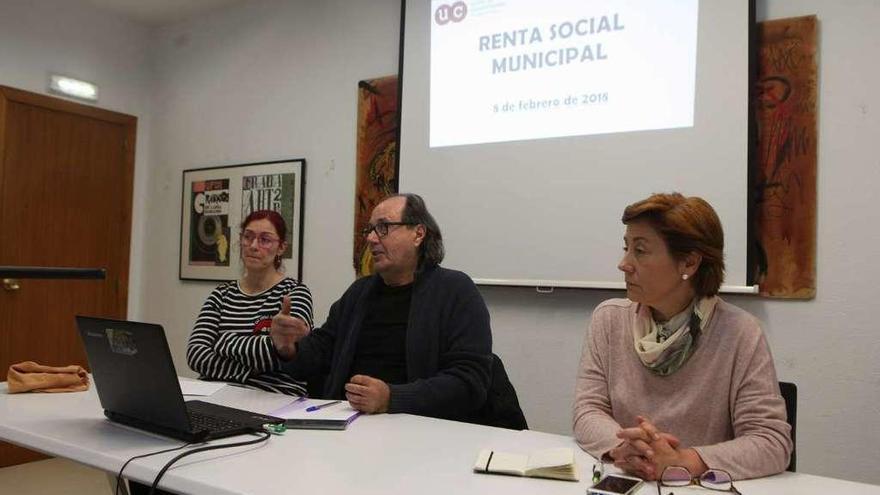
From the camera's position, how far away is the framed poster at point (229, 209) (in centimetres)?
355

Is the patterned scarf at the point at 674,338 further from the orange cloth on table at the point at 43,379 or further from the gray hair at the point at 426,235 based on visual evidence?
the orange cloth on table at the point at 43,379

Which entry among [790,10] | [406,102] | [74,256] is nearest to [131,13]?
[74,256]

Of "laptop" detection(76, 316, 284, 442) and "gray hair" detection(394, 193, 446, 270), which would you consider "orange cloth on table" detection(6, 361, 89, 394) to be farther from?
"gray hair" detection(394, 193, 446, 270)

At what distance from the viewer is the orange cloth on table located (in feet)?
5.82

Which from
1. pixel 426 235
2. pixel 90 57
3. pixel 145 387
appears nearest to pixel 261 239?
pixel 426 235

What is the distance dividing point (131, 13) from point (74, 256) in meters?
1.55

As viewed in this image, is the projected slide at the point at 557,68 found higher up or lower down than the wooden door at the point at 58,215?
higher up

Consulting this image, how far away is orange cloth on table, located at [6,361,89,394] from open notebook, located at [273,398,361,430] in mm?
657

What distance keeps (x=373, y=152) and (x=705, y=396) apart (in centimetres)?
225

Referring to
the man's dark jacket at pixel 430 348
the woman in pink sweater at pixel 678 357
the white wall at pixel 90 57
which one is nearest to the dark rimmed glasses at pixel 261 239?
the man's dark jacket at pixel 430 348

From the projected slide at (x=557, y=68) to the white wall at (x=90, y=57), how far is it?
2.26 metres

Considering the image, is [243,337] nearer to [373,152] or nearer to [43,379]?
[43,379]

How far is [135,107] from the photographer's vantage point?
13.8 feet

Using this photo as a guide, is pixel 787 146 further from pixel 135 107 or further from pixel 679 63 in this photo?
pixel 135 107
